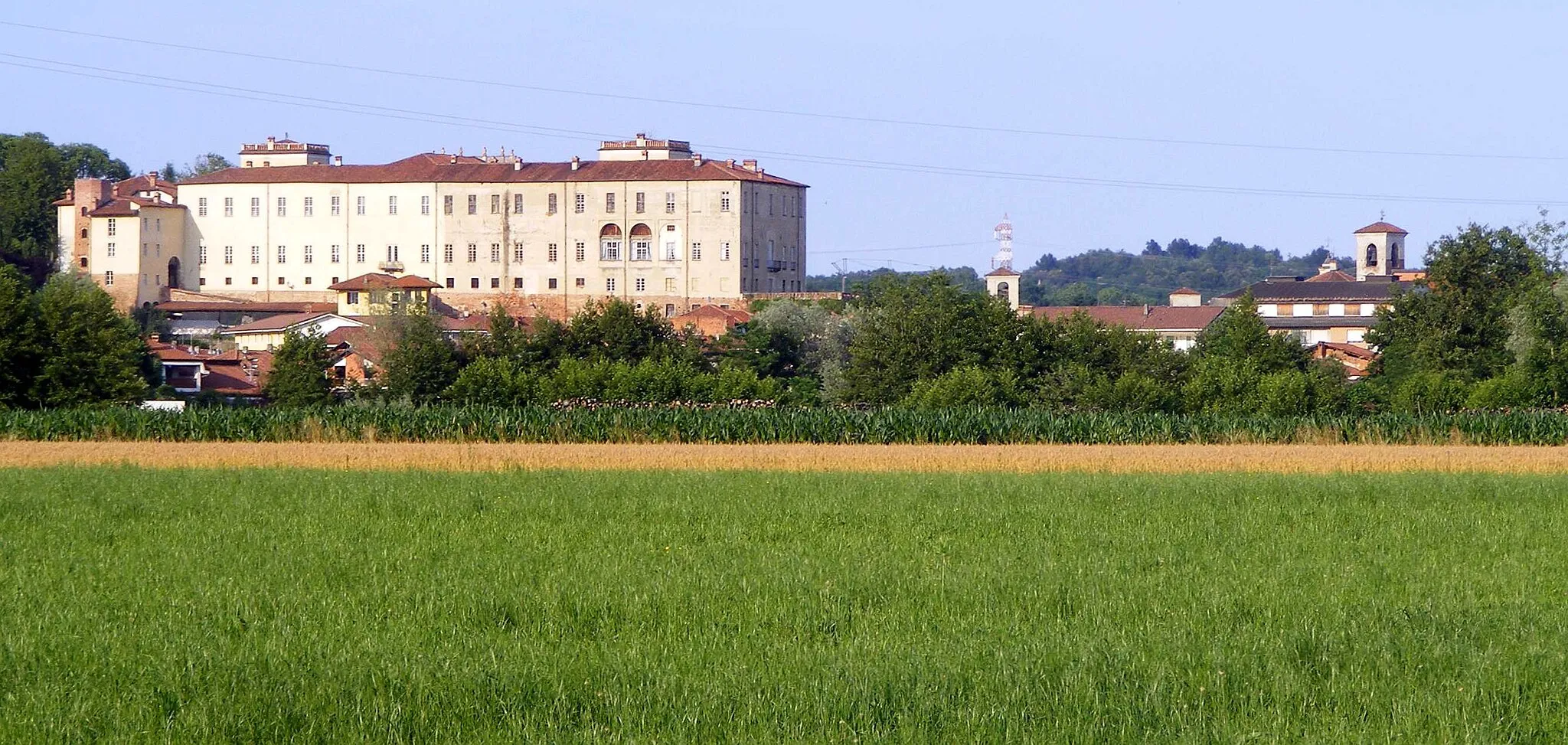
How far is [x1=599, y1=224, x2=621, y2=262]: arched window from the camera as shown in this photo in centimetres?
13262

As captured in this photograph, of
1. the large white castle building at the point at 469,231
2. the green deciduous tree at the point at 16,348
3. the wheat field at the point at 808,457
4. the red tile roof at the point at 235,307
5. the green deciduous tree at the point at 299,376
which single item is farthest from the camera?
the large white castle building at the point at 469,231

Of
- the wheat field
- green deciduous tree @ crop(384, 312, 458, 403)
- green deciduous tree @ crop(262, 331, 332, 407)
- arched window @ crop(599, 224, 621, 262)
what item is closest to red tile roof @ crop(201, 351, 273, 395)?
green deciduous tree @ crop(262, 331, 332, 407)

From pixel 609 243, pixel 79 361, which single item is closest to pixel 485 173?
pixel 609 243

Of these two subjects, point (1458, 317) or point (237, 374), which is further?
point (237, 374)

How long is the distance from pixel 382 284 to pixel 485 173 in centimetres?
1749

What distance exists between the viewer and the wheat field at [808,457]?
34.5 m

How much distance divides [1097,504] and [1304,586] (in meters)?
8.22

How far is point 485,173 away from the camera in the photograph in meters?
136

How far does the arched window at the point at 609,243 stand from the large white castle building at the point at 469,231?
0.28 feet

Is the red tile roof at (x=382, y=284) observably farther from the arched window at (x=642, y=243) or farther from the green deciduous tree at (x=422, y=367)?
the green deciduous tree at (x=422, y=367)

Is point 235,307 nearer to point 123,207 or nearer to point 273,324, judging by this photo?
point 123,207

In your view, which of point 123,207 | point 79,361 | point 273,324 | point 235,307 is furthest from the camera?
point 123,207

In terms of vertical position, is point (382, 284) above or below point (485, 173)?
below

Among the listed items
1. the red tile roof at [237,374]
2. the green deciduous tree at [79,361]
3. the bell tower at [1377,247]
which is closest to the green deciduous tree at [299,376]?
the green deciduous tree at [79,361]
